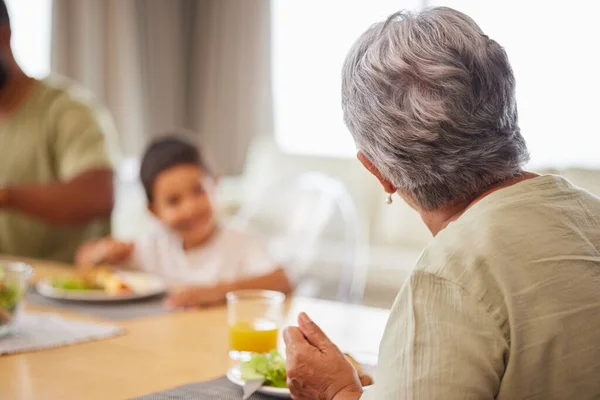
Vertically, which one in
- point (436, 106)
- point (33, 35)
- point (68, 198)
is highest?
point (33, 35)

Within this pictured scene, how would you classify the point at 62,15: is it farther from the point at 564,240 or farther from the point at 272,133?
the point at 564,240

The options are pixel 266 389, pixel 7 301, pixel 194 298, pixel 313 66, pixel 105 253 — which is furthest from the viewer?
pixel 313 66

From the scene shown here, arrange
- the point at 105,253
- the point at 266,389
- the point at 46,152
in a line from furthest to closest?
the point at 46,152 → the point at 105,253 → the point at 266,389

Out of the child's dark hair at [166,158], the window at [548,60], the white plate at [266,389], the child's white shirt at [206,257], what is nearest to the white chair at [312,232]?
the child's white shirt at [206,257]

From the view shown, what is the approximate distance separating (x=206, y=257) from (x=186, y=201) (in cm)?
18

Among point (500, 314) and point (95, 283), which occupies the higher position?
point (500, 314)

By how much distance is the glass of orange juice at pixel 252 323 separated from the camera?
166 centimetres

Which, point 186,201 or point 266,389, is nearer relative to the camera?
point 266,389

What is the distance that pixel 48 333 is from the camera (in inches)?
72.6

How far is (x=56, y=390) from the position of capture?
1461 mm

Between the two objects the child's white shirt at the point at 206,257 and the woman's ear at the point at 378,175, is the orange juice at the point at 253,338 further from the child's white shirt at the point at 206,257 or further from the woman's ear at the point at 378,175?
the child's white shirt at the point at 206,257

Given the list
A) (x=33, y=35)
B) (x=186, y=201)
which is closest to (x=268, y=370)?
(x=186, y=201)

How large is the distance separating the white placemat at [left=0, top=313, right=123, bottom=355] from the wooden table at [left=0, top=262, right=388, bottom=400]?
1.0 inches

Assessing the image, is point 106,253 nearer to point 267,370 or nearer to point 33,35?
point 267,370
